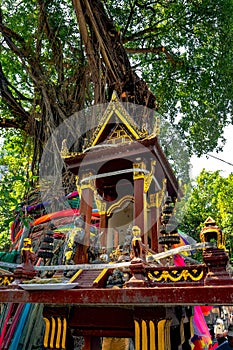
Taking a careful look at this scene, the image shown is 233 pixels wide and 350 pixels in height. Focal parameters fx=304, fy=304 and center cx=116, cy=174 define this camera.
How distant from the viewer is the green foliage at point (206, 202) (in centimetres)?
1664

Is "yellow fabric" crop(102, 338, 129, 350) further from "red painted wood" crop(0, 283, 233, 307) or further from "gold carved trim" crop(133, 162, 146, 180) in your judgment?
"gold carved trim" crop(133, 162, 146, 180)

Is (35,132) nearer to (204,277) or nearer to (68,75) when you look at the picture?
(68,75)

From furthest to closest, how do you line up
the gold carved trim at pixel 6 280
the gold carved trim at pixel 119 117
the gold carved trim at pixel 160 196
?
the gold carved trim at pixel 160 196 → the gold carved trim at pixel 119 117 → the gold carved trim at pixel 6 280

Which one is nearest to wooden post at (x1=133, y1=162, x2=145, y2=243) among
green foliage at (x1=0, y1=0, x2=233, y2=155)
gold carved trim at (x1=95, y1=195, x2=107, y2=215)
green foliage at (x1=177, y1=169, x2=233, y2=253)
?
gold carved trim at (x1=95, y1=195, x2=107, y2=215)

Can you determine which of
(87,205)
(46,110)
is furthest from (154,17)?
(87,205)

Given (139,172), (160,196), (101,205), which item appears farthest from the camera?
(101,205)

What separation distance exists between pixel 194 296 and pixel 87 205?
289 centimetres

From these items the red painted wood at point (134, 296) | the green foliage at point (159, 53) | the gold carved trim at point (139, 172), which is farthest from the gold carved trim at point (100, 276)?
the green foliage at point (159, 53)

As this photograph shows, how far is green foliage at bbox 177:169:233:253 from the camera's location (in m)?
16.6

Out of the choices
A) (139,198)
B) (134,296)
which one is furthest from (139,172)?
(134,296)

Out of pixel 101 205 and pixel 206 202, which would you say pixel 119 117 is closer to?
pixel 101 205

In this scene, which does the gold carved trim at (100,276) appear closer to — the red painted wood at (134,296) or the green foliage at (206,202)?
the red painted wood at (134,296)

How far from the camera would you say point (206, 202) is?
1927cm

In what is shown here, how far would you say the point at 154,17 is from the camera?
1292cm
